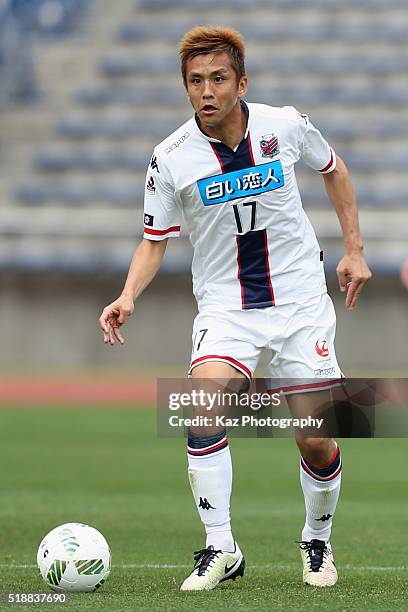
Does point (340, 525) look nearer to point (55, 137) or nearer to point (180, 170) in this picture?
point (180, 170)

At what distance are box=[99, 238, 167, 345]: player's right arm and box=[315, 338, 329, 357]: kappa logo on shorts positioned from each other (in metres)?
0.82

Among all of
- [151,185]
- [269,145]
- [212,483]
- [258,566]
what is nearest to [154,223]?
[151,185]

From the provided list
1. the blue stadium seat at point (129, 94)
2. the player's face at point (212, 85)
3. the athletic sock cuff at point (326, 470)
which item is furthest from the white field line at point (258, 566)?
the blue stadium seat at point (129, 94)

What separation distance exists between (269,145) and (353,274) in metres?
0.72

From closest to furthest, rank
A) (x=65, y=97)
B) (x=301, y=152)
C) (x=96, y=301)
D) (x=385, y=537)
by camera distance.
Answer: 1. (x=301, y=152)
2. (x=385, y=537)
3. (x=96, y=301)
4. (x=65, y=97)

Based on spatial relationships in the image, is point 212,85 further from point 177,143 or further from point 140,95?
point 140,95

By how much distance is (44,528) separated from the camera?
7852 mm

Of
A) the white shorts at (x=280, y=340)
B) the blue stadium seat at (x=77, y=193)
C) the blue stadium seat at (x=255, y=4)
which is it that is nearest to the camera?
the white shorts at (x=280, y=340)

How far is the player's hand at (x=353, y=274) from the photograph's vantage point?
5.82m

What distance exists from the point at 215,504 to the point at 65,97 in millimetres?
21741

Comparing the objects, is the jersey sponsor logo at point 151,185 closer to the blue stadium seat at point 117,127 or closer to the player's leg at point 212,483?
the player's leg at point 212,483

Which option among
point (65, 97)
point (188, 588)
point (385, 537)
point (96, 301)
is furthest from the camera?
point (65, 97)

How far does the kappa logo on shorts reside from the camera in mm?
5707

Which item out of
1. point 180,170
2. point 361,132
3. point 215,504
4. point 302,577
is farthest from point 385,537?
point 361,132
